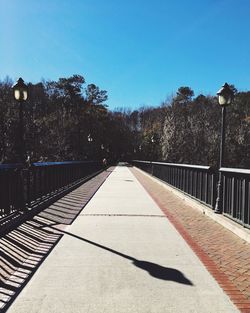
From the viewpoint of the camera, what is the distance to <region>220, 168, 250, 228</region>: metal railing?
28.8ft

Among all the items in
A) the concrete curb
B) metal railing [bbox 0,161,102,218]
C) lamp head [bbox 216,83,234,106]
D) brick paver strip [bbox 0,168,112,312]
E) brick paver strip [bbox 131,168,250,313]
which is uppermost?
lamp head [bbox 216,83,234,106]

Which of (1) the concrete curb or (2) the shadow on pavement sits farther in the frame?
(1) the concrete curb

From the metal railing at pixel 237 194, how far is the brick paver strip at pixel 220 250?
412mm

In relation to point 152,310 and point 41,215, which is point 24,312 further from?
point 41,215

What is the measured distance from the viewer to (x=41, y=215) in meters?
11.2

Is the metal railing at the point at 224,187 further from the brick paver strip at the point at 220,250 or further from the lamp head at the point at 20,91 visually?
the lamp head at the point at 20,91

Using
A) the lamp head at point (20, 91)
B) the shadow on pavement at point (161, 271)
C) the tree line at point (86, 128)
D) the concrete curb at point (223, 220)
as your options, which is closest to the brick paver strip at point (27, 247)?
the shadow on pavement at point (161, 271)

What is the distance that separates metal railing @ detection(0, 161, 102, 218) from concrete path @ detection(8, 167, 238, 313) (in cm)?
141

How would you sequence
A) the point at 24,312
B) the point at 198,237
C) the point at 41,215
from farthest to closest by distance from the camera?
1. the point at 41,215
2. the point at 198,237
3. the point at 24,312

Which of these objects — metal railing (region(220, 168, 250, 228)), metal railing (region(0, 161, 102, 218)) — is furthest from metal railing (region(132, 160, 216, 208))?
metal railing (region(0, 161, 102, 218))

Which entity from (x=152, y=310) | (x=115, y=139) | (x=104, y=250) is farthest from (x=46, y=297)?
(x=115, y=139)

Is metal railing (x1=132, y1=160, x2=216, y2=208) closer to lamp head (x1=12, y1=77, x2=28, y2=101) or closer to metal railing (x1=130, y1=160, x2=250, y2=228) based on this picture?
metal railing (x1=130, y1=160, x2=250, y2=228)

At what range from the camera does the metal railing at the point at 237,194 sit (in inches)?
346

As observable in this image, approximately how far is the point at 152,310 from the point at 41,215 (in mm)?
7037
